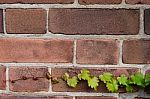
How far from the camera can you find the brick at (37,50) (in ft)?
3.65

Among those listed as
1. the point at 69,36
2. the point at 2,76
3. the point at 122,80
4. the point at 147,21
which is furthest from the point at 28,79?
the point at 147,21

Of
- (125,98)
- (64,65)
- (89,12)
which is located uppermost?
(89,12)

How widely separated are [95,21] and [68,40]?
0.32 feet

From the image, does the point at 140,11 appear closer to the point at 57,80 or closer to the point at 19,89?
the point at 57,80

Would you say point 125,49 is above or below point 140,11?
below

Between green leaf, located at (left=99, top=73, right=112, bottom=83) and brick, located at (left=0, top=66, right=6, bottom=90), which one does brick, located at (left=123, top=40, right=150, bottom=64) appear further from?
brick, located at (left=0, top=66, right=6, bottom=90)

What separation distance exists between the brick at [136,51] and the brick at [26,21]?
25cm

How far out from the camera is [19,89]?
1.14 metres

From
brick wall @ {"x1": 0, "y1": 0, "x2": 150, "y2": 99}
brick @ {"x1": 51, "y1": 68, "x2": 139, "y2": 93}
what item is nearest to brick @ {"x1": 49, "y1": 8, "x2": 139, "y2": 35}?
brick wall @ {"x1": 0, "y1": 0, "x2": 150, "y2": 99}

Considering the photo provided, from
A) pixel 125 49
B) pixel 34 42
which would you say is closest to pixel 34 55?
pixel 34 42

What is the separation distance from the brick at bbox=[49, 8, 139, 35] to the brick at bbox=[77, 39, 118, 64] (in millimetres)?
33

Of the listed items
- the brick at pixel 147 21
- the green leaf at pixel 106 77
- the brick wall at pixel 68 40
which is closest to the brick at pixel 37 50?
the brick wall at pixel 68 40

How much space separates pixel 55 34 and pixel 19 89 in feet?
0.67

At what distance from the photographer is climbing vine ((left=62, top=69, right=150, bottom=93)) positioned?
3.67 ft
